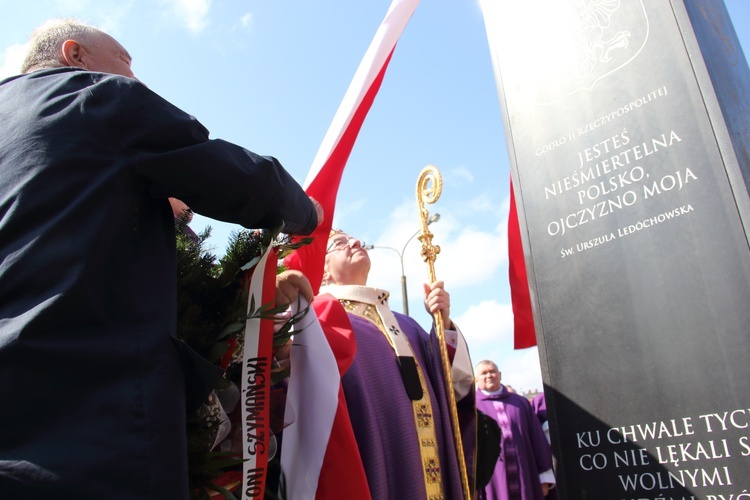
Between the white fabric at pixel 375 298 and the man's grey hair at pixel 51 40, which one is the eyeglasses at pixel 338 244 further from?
the man's grey hair at pixel 51 40

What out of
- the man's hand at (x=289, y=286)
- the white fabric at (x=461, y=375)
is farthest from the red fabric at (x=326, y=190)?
the white fabric at (x=461, y=375)

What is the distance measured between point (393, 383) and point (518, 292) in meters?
1.32

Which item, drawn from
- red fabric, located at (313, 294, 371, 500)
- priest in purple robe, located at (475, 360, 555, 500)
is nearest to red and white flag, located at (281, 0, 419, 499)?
red fabric, located at (313, 294, 371, 500)

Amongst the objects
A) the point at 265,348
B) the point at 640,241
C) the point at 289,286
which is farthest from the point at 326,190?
the point at 640,241

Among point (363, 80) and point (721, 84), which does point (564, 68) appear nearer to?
point (721, 84)

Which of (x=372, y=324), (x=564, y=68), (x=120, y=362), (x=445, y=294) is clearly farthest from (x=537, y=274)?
(x=120, y=362)

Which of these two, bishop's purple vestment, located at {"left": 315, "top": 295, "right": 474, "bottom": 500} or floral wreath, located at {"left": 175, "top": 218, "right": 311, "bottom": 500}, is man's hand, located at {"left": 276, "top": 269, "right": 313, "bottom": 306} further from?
bishop's purple vestment, located at {"left": 315, "top": 295, "right": 474, "bottom": 500}

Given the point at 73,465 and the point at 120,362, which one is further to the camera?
the point at 120,362

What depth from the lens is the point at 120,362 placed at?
127 centimetres

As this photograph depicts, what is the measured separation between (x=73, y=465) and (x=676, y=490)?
2633 millimetres

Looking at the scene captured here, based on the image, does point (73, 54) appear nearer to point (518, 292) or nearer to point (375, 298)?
point (375, 298)

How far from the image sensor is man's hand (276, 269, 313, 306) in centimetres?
234

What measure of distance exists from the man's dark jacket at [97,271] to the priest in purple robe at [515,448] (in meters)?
5.18

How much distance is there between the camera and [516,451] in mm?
6555
